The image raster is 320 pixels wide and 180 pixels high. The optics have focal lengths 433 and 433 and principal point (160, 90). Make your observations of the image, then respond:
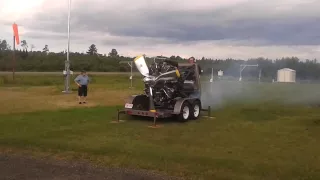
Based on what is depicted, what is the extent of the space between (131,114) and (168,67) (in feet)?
7.96

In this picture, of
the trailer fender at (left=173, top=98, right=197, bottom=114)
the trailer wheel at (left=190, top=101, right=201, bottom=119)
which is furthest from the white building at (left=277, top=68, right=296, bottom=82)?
the trailer fender at (left=173, top=98, right=197, bottom=114)

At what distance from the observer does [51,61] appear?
3305 inches

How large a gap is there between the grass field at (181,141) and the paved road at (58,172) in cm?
55

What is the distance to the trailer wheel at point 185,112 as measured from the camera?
16.9m

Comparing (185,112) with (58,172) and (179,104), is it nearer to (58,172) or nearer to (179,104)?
(179,104)

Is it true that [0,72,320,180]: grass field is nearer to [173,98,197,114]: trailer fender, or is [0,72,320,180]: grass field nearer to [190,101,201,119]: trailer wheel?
[173,98,197,114]: trailer fender

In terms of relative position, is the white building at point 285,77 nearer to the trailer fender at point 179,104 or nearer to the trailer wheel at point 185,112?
the trailer fender at point 179,104

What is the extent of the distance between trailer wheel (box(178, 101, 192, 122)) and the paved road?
7.93 m

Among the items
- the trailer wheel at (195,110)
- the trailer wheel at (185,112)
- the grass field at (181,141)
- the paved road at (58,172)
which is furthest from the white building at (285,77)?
the paved road at (58,172)

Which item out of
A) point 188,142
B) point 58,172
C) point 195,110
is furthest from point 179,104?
point 58,172

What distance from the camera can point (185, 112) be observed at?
1725 cm

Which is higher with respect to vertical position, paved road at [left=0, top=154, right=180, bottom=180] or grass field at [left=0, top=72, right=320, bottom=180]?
grass field at [left=0, top=72, right=320, bottom=180]

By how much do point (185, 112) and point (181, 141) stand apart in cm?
485

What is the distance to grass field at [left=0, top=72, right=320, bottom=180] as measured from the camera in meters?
9.27
